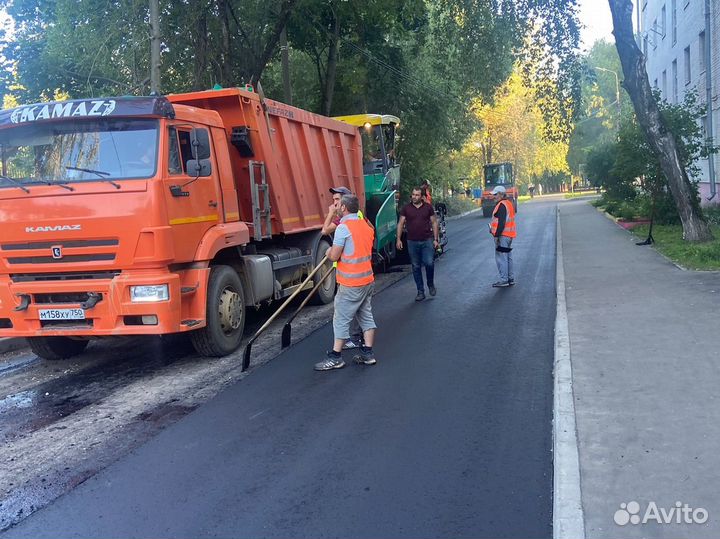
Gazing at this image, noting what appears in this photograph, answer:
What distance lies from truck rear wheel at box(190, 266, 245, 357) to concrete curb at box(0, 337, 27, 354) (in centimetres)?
311

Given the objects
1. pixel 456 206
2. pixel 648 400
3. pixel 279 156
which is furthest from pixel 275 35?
pixel 456 206

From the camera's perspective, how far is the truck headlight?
21.6 ft

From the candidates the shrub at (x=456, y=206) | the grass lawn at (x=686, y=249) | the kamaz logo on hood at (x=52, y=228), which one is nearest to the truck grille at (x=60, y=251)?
the kamaz logo on hood at (x=52, y=228)

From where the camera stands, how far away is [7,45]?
23281 millimetres

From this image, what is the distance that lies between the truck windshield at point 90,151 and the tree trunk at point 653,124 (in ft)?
36.8

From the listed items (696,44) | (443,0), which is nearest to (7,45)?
(443,0)

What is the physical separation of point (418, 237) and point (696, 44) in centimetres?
1992

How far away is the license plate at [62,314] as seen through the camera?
264 inches

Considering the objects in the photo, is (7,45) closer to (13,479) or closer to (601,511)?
(13,479)

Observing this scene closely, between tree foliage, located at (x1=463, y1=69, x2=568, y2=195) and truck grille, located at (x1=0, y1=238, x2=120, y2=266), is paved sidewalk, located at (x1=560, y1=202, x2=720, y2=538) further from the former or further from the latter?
tree foliage, located at (x1=463, y1=69, x2=568, y2=195)

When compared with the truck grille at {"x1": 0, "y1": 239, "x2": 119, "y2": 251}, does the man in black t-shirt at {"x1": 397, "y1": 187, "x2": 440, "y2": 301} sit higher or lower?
lower

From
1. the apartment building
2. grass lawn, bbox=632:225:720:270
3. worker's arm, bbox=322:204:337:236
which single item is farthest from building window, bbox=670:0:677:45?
worker's arm, bbox=322:204:337:236

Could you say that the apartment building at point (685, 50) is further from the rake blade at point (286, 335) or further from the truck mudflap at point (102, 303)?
the truck mudflap at point (102, 303)

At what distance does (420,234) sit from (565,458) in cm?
680
